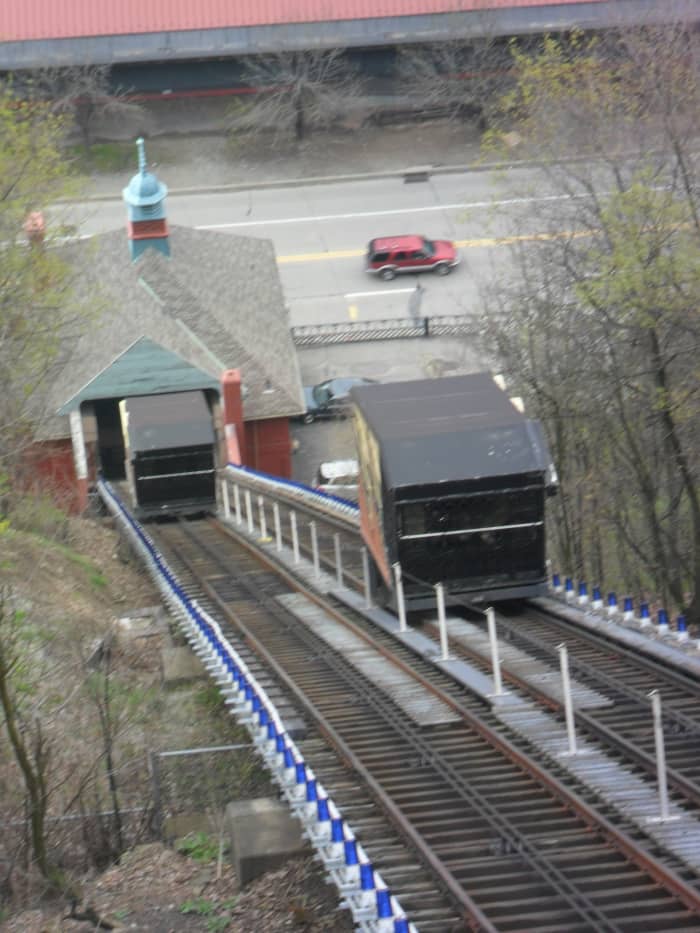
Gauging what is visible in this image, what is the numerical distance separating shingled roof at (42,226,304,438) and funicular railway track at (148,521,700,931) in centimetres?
3156

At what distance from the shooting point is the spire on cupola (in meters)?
54.0

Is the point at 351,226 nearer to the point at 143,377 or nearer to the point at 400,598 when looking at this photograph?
the point at 143,377

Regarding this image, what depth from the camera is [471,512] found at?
19.8 m

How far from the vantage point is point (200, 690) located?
73.2 ft

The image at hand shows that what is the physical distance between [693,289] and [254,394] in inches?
1041

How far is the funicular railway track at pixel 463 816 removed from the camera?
10.5 meters

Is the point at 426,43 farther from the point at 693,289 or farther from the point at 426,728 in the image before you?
the point at 426,728

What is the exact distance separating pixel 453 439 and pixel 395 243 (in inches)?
1489

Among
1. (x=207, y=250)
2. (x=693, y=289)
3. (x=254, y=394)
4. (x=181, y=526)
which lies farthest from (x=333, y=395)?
(x=693, y=289)

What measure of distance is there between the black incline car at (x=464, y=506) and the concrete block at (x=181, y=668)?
13.1 feet

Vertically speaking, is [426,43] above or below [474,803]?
above

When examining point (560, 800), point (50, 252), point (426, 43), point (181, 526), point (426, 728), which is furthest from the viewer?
point (426, 43)

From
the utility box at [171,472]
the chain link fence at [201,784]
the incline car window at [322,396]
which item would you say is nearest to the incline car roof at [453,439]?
the chain link fence at [201,784]

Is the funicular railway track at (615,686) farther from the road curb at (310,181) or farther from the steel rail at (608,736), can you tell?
the road curb at (310,181)
